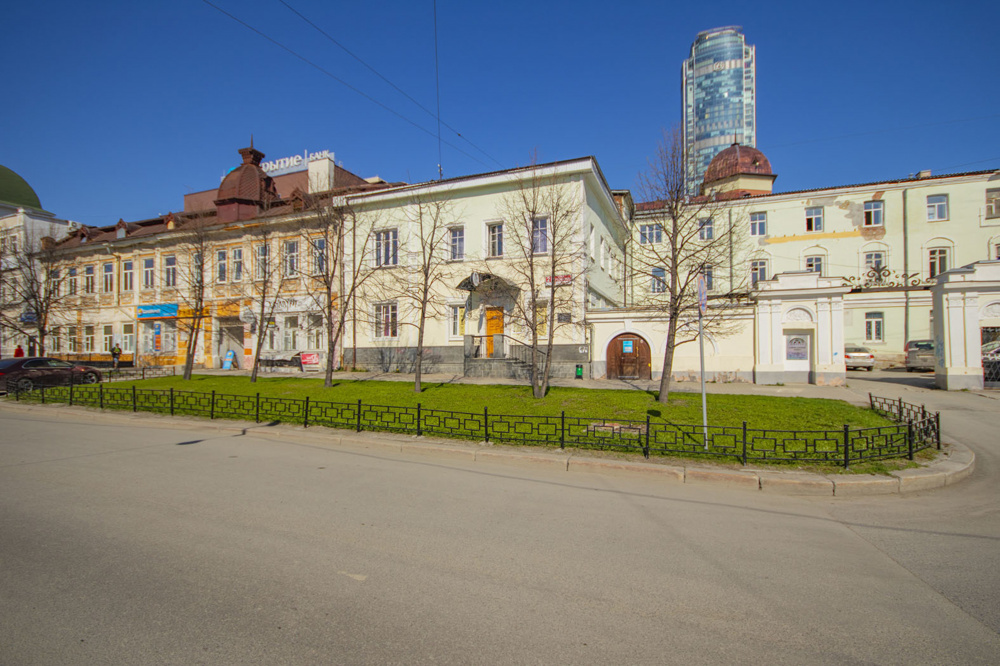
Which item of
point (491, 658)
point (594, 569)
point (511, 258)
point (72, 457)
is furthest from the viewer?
point (511, 258)

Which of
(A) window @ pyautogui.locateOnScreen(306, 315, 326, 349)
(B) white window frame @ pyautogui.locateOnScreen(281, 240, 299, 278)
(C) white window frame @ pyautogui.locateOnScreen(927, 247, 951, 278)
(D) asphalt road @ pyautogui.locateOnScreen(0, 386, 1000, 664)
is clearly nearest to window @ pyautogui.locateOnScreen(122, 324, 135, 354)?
(B) white window frame @ pyautogui.locateOnScreen(281, 240, 299, 278)

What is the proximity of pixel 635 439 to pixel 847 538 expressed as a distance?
3923mm

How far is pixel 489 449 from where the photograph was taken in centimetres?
898

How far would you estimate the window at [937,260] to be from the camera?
33062 millimetres

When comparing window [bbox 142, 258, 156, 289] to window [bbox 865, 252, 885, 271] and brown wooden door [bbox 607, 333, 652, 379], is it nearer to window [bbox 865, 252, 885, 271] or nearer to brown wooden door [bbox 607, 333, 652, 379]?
brown wooden door [bbox 607, 333, 652, 379]

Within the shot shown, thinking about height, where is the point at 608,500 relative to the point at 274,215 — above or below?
below

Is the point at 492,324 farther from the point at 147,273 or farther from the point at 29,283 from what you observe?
the point at 29,283

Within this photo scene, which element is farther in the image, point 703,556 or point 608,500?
point 608,500

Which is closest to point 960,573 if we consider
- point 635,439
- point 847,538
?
point 847,538

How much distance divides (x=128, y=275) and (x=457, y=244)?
2450 centimetres

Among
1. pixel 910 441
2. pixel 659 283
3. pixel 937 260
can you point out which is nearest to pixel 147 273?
pixel 659 283

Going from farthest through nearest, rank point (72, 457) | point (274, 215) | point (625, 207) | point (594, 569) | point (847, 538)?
point (625, 207), point (274, 215), point (72, 457), point (847, 538), point (594, 569)

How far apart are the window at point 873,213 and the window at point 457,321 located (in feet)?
96.9

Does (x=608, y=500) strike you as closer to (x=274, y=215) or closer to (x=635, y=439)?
(x=635, y=439)
